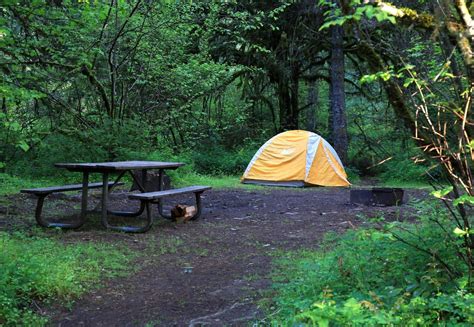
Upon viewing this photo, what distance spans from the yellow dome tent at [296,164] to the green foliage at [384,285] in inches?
342

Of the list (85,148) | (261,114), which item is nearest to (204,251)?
(85,148)

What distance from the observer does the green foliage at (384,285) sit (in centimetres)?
289

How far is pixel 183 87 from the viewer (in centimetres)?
1495

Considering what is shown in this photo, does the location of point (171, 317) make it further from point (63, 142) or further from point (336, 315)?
point (63, 142)

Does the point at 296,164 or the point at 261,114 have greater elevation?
A: the point at 261,114

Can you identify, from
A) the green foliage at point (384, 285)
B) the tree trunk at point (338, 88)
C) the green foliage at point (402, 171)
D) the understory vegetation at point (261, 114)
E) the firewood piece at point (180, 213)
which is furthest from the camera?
the tree trunk at point (338, 88)

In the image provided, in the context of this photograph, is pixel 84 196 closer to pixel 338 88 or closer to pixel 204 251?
pixel 204 251

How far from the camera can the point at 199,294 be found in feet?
15.4

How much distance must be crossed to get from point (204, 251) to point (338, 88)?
35.5 ft

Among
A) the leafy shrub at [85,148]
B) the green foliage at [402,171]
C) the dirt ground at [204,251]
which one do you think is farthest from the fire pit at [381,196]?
the green foliage at [402,171]

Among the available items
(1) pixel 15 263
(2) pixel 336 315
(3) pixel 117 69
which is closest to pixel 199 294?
(1) pixel 15 263

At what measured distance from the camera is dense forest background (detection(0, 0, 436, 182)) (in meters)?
11.3

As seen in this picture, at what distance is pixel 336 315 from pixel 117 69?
12.2 m

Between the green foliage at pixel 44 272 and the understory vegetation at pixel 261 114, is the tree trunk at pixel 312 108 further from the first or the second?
the green foliage at pixel 44 272
